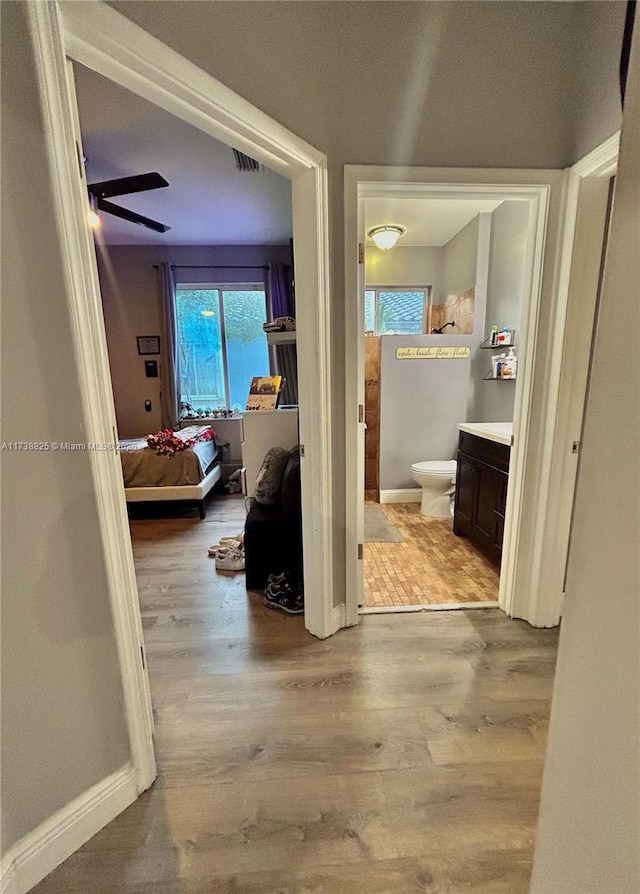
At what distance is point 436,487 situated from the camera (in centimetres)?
346

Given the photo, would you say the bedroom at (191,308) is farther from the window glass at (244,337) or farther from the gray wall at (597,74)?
the gray wall at (597,74)

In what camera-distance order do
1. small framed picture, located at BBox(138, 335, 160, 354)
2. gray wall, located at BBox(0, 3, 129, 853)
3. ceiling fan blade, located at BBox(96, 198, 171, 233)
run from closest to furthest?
gray wall, located at BBox(0, 3, 129, 853), ceiling fan blade, located at BBox(96, 198, 171, 233), small framed picture, located at BBox(138, 335, 160, 354)

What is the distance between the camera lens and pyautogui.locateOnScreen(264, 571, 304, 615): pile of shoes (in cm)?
208

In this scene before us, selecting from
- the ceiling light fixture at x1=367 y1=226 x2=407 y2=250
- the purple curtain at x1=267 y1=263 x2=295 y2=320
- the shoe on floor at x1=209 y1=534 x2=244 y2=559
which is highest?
the ceiling light fixture at x1=367 y1=226 x2=407 y2=250

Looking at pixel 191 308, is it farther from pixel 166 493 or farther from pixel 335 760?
pixel 335 760

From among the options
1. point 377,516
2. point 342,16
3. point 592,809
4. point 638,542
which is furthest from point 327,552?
point 342,16

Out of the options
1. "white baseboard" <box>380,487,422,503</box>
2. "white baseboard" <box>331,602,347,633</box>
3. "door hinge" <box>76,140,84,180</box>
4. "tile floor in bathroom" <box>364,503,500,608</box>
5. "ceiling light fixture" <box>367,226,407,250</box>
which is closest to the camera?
"door hinge" <box>76,140,84,180</box>

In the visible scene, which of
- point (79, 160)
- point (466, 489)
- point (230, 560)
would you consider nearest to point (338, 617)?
point (230, 560)

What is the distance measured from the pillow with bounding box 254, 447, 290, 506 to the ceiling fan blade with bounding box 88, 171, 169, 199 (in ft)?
6.97

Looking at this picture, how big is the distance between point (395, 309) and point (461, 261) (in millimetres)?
916

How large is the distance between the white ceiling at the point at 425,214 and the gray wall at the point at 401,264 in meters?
0.33

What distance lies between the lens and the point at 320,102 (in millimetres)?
1460

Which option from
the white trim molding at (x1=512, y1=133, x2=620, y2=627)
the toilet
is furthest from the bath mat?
the white trim molding at (x1=512, y1=133, x2=620, y2=627)

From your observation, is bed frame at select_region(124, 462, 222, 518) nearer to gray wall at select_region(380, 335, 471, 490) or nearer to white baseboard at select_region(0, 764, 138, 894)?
gray wall at select_region(380, 335, 471, 490)
